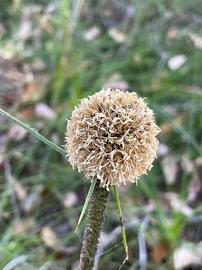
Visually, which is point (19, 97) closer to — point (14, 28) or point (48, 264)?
point (14, 28)

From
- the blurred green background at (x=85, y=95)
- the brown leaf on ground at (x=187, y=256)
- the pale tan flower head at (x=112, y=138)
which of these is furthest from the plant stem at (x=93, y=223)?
the brown leaf on ground at (x=187, y=256)

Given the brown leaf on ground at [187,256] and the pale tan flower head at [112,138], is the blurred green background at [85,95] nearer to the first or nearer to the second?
the brown leaf on ground at [187,256]

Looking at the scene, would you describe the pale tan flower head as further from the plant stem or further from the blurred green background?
the blurred green background

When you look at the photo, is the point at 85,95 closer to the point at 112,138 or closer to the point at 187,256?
the point at 187,256

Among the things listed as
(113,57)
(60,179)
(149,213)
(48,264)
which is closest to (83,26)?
(113,57)

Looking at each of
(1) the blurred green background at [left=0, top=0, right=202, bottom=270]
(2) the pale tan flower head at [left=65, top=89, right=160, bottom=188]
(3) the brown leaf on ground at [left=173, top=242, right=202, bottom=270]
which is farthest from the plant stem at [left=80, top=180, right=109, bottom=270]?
(3) the brown leaf on ground at [left=173, top=242, right=202, bottom=270]

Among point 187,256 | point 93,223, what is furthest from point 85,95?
point 93,223
